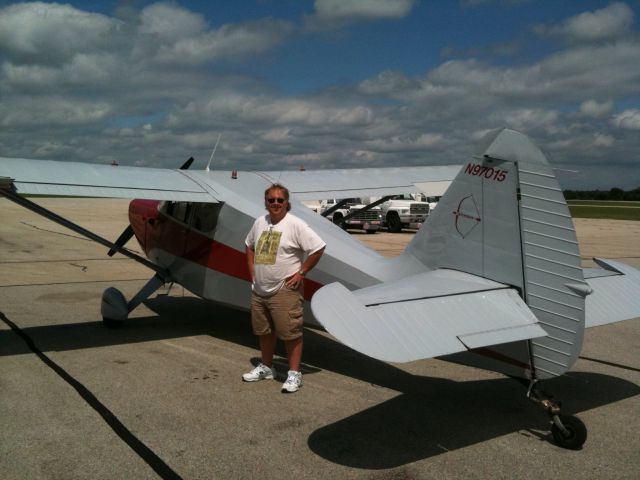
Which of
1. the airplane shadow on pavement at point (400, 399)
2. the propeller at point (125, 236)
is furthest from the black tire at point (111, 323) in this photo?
the propeller at point (125, 236)

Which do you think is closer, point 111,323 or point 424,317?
point 424,317

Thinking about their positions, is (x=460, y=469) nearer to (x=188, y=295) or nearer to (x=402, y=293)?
(x=402, y=293)

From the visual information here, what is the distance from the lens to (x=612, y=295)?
4871 millimetres

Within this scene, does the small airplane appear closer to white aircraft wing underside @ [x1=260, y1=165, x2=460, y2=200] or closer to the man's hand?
the man's hand

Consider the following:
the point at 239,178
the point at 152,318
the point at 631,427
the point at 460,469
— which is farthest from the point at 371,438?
the point at 152,318

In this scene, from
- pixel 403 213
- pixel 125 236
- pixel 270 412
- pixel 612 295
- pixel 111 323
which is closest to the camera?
pixel 270 412

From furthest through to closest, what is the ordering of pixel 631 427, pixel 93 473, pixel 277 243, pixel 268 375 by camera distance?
pixel 268 375, pixel 277 243, pixel 631 427, pixel 93 473

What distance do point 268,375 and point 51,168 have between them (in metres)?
3.45

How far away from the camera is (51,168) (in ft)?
21.0

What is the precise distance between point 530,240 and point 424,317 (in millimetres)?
1078

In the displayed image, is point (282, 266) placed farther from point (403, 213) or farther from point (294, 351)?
point (403, 213)

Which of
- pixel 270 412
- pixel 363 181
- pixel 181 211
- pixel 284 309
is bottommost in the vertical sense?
pixel 270 412

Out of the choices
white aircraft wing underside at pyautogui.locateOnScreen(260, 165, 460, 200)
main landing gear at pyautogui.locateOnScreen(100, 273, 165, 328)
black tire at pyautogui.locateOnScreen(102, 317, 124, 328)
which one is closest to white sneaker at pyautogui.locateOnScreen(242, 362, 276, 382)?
main landing gear at pyautogui.locateOnScreen(100, 273, 165, 328)

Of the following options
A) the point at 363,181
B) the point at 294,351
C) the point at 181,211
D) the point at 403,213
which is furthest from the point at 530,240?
the point at 403,213
